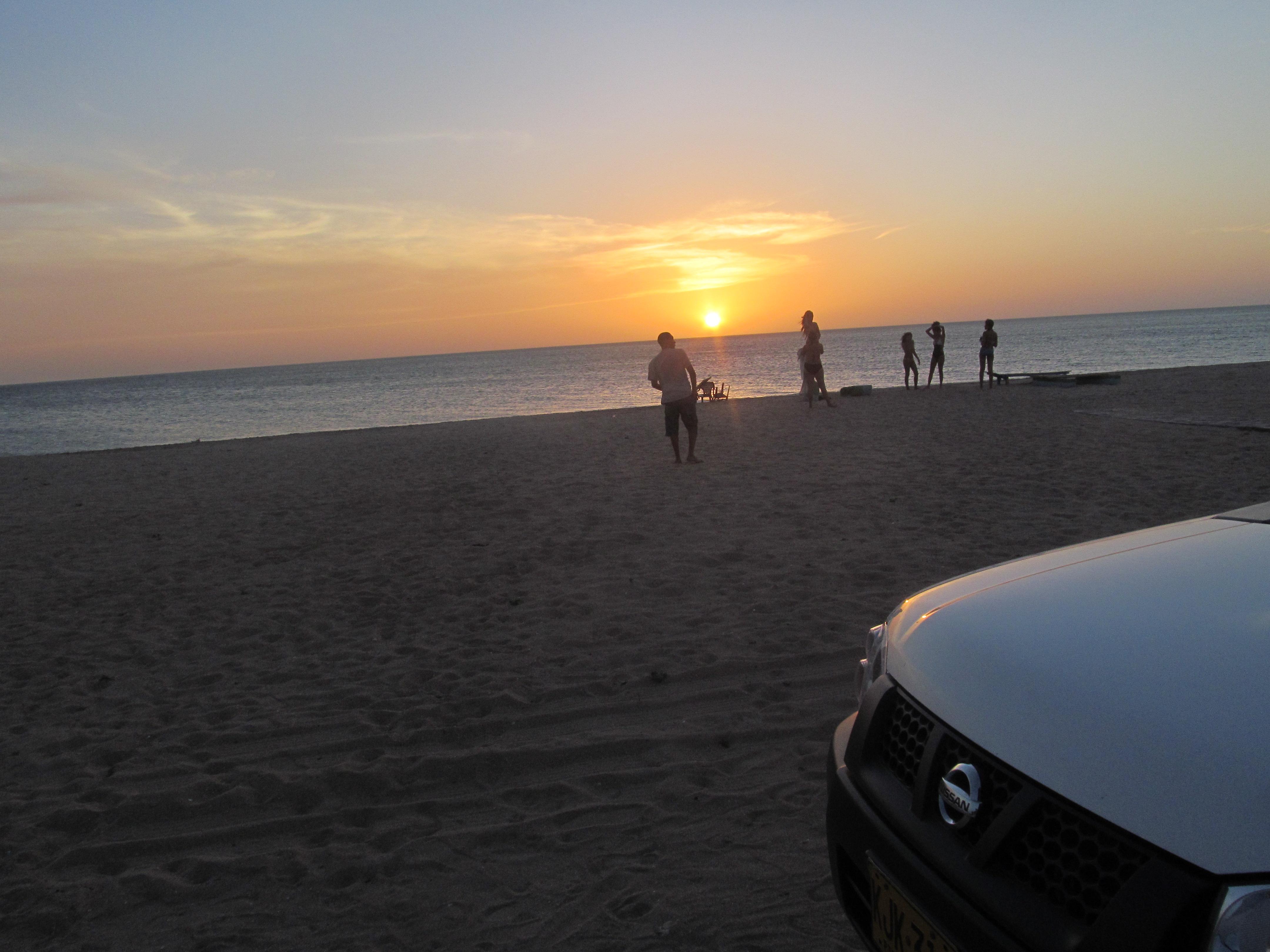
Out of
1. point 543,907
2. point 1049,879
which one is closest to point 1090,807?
point 1049,879

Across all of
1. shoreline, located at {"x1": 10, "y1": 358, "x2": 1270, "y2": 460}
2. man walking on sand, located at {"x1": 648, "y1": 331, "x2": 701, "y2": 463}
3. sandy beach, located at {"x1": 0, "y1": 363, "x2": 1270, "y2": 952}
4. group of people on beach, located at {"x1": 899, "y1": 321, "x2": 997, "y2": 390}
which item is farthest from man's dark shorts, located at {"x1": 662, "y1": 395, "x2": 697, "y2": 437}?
group of people on beach, located at {"x1": 899, "y1": 321, "x2": 997, "y2": 390}

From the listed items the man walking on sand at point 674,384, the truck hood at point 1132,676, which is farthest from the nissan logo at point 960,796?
the man walking on sand at point 674,384

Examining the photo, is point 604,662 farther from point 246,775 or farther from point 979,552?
point 979,552

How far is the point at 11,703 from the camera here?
→ 438 cm

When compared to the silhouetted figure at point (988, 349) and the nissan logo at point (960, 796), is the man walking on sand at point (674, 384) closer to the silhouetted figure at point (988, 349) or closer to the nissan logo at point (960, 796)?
the nissan logo at point (960, 796)

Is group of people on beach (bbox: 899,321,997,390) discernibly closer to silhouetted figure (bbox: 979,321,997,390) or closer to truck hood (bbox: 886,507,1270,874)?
silhouetted figure (bbox: 979,321,997,390)

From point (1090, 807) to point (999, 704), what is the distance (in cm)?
31

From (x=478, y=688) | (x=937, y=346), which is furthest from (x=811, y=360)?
(x=478, y=688)

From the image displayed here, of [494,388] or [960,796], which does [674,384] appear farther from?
[494,388]

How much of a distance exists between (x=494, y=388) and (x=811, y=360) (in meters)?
39.8

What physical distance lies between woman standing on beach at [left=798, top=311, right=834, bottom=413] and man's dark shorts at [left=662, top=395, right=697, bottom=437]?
659cm

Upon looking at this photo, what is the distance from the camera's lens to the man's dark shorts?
10.9 meters

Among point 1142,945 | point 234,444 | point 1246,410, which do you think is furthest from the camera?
point 234,444

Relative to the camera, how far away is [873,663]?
7.35ft
